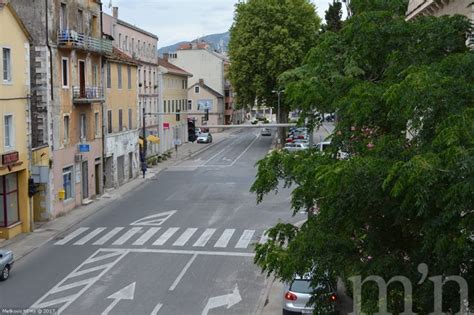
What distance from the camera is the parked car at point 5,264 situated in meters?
21.7

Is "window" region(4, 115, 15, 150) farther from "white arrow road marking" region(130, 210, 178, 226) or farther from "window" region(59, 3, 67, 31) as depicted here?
"window" region(59, 3, 67, 31)

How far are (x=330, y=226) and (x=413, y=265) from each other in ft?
4.92

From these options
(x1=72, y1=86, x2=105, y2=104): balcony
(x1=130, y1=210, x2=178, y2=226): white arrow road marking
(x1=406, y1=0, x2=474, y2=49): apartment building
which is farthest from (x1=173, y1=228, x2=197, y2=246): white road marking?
(x1=406, y1=0, x2=474, y2=49): apartment building

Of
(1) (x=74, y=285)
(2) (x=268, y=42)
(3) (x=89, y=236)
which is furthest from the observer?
(2) (x=268, y=42)

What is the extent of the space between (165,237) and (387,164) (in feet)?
69.0

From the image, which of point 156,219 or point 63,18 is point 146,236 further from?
point 63,18

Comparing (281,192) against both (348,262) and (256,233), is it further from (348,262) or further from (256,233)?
(348,262)

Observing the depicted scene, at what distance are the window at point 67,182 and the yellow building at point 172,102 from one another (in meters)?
28.7

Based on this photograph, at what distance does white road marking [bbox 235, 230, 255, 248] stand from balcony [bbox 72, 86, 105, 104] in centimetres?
1325

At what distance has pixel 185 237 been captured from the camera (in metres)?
28.5

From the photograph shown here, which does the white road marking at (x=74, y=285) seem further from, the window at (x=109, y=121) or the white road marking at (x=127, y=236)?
the window at (x=109, y=121)

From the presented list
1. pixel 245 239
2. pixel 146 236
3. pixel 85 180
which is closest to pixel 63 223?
pixel 146 236

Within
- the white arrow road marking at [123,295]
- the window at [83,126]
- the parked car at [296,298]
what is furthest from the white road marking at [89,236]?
the parked car at [296,298]

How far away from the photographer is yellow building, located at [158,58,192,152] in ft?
227
